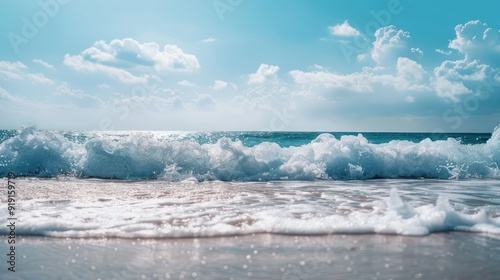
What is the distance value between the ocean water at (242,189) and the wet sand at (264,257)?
0.29 meters

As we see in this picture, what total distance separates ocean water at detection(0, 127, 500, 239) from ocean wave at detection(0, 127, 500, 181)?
39 millimetres

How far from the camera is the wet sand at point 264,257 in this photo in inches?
129

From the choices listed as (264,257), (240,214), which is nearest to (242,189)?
(240,214)

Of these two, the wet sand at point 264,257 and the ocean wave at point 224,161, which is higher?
the ocean wave at point 224,161

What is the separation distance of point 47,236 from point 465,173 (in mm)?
13427

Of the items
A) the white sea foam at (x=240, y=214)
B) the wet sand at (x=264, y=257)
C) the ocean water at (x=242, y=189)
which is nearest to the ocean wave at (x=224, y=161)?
the ocean water at (x=242, y=189)

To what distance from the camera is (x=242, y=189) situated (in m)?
9.10

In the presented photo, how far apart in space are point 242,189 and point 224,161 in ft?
13.1

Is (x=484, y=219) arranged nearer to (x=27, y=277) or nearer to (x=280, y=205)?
(x=280, y=205)

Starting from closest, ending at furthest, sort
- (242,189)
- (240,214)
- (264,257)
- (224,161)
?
(264,257) → (240,214) → (242,189) → (224,161)

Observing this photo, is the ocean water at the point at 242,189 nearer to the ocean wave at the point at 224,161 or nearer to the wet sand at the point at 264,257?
the ocean wave at the point at 224,161

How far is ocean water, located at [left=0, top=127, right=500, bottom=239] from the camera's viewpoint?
4848mm

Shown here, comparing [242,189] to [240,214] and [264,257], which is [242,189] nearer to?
[240,214]

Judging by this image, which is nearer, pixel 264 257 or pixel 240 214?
pixel 264 257
